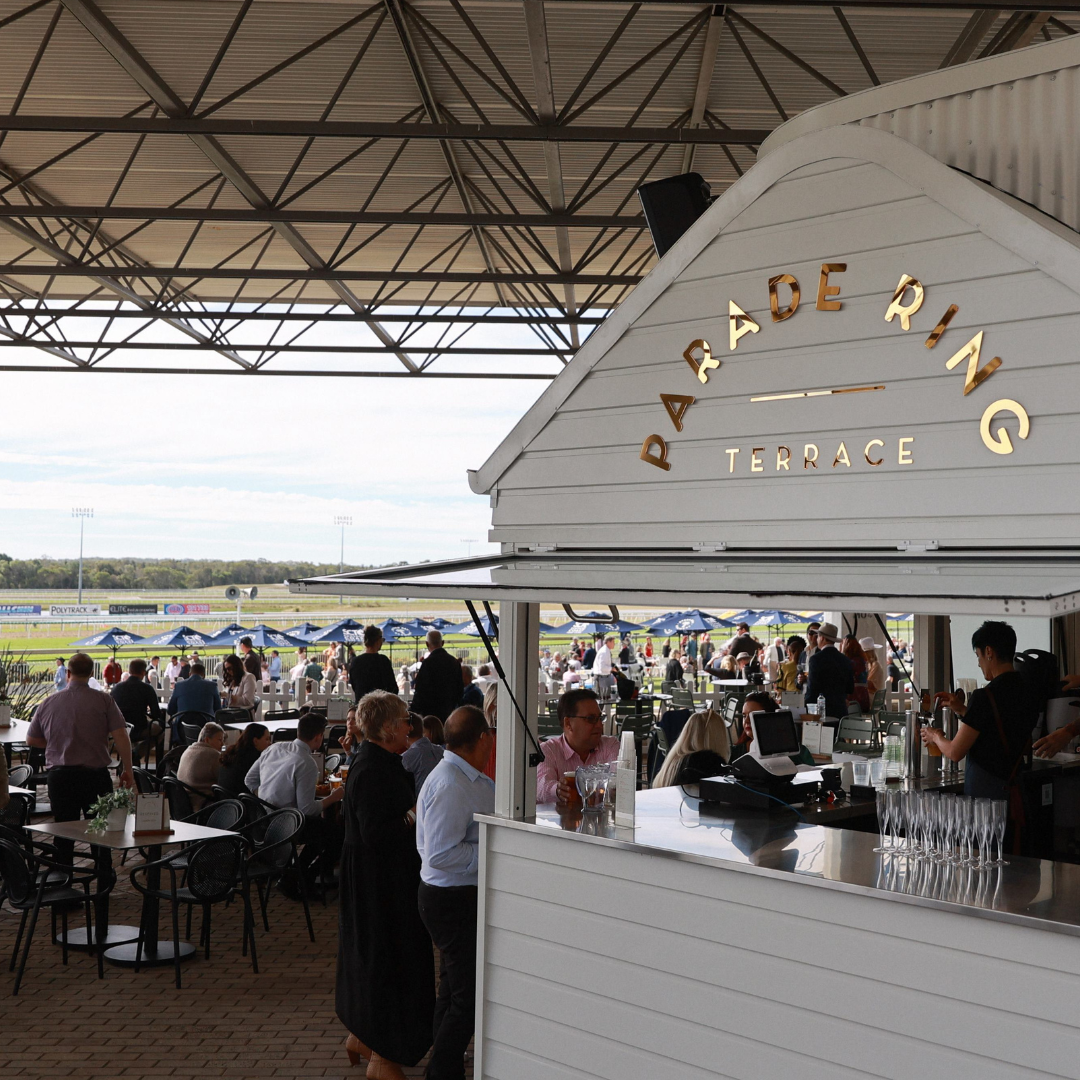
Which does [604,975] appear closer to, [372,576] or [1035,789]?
[372,576]

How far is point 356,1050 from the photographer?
5371 mm

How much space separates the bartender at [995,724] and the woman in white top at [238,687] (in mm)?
11043

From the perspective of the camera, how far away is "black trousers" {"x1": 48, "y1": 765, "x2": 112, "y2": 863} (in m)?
8.21

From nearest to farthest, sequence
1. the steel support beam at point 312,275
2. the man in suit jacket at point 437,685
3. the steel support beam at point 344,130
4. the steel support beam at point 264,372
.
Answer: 1. the steel support beam at point 344,130
2. the man in suit jacket at point 437,685
3. the steel support beam at point 312,275
4. the steel support beam at point 264,372

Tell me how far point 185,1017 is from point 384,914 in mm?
1684

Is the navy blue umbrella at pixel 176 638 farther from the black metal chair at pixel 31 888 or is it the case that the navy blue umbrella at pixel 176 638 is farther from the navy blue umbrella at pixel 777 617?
the black metal chair at pixel 31 888

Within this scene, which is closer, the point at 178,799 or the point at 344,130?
the point at 178,799

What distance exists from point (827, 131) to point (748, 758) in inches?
115

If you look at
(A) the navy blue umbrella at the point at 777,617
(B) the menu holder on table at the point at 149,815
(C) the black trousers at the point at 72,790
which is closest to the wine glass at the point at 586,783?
(B) the menu holder on table at the point at 149,815

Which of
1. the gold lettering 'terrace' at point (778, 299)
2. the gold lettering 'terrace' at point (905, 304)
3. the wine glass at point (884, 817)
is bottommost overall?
the wine glass at point (884, 817)

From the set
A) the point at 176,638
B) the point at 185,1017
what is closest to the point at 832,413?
the point at 185,1017

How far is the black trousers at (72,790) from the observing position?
8211 mm

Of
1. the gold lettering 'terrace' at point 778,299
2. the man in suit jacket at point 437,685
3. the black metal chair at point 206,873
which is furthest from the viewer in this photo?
the man in suit jacket at point 437,685

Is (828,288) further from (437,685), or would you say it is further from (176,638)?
(176,638)
